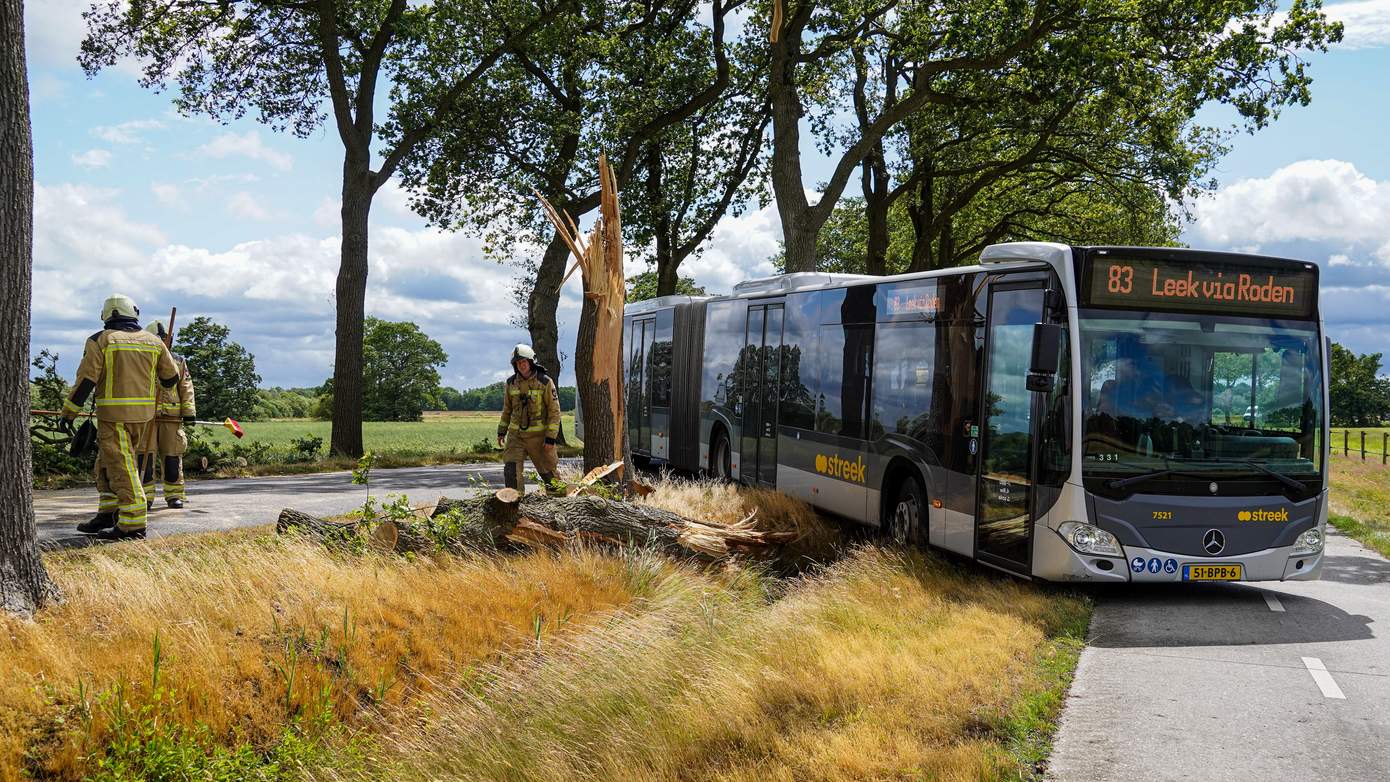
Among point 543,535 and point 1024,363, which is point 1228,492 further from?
point 543,535

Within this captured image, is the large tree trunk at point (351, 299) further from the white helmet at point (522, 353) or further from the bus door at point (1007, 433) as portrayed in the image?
the bus door at point (1007, 433)

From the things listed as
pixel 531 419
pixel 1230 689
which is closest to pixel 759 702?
pixel 1230 689

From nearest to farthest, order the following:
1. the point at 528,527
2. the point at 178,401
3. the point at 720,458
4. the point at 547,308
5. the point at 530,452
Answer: the point at 528,527 < the point at 178,401 < the point at 530,452 < the point at 720,458 < the point at 547,308

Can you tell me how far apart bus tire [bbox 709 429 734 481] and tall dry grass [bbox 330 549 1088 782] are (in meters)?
9.52

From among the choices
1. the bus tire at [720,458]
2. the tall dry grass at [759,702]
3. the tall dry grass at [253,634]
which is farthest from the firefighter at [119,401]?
the bus tire at [720,458]

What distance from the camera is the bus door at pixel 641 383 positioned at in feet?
73.9

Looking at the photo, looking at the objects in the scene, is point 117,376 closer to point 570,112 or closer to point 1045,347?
point 1045,347

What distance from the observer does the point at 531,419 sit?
1429cm

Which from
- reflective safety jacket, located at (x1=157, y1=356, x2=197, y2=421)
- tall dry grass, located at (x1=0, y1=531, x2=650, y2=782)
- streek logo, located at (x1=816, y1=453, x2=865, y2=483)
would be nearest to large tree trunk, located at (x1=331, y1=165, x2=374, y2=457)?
reflective safety jacket, located at (x1=157, y1=356, x2=197, y2=421)

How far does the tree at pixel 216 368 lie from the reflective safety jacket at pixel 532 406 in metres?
33.6

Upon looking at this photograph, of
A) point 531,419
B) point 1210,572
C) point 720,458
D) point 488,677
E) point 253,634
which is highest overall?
point 531,419

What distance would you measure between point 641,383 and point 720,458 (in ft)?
13.2

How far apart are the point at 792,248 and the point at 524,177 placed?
8618 mm

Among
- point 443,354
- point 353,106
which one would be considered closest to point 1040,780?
point 353,106
